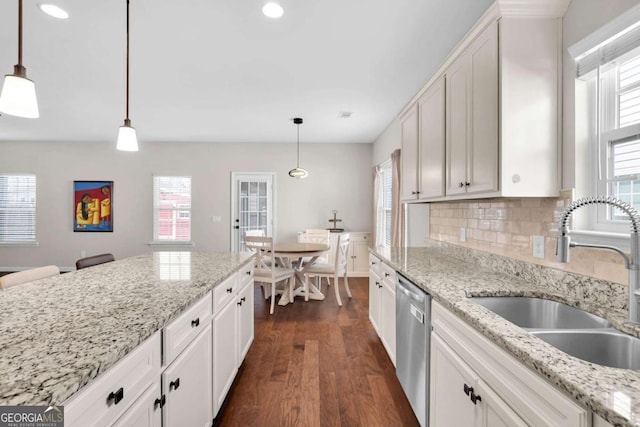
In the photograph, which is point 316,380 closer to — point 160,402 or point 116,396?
point 160,402

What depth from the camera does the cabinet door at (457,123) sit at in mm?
1801

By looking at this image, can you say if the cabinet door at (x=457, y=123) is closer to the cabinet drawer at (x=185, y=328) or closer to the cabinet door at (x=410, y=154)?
the cabinet door at (x=410, y=154)

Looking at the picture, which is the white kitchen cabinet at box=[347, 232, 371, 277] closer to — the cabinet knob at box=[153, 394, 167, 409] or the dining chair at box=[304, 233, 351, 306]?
the dining chair at box=[304, 233, 351, 306]

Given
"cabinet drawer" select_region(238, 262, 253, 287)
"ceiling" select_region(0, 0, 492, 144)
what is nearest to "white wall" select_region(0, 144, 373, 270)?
"ceiling" select_region(0, 0, 492, 144)

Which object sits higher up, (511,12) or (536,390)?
(511,12)

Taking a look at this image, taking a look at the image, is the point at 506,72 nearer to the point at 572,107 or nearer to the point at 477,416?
the point at 572,107

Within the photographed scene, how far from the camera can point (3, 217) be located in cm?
587

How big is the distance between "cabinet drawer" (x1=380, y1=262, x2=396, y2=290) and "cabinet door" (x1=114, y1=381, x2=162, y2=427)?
1.57m

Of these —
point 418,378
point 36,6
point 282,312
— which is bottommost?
point 282,312

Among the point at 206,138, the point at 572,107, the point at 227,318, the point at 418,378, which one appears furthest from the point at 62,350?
the point at 206,138

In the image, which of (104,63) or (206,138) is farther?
(206,138)

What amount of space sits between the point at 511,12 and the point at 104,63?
3222 millimetres

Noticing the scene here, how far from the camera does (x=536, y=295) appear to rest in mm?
1401

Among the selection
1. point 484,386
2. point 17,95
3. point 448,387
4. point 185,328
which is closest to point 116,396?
point 185,328
